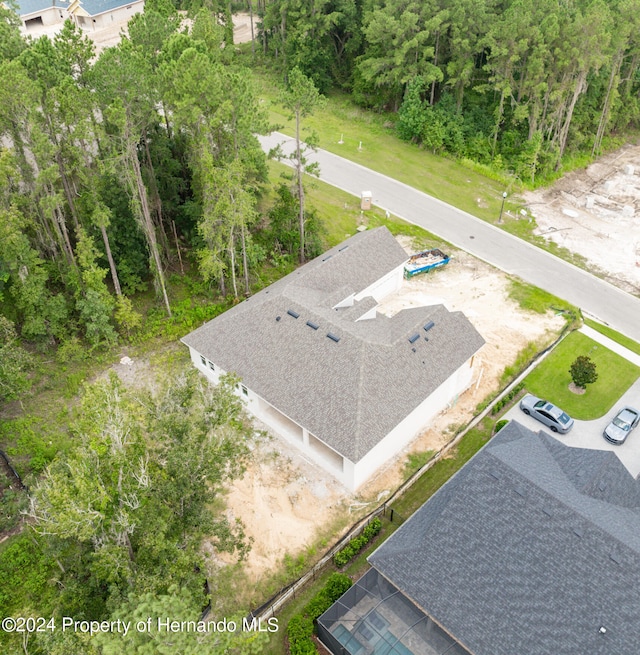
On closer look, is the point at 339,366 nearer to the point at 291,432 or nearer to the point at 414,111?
the point at 291,432

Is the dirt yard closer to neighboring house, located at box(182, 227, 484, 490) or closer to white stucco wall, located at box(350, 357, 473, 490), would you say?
white stucco wall, located at box(350, 357, 473, 490)

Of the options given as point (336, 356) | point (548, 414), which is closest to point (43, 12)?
point (336, 356)

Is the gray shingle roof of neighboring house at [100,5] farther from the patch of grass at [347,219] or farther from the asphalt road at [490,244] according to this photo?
the patch of grass at [347,219]

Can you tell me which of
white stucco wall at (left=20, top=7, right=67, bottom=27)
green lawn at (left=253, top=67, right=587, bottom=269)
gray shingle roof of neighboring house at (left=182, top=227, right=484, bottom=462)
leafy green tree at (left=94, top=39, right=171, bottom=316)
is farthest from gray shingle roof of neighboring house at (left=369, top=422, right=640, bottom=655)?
white stucco wall at (left=20, top=7, right=67, bottom=27)

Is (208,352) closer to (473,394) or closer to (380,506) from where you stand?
(380,506)

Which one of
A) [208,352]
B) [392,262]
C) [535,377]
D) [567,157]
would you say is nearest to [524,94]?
[567,157]
